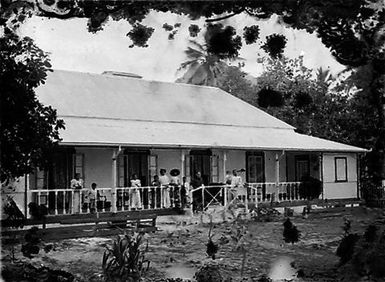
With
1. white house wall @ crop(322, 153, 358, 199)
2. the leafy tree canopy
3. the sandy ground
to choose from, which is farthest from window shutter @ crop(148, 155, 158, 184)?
the leafy tree canopy

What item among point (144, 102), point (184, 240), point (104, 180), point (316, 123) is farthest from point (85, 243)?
point (316, 123)

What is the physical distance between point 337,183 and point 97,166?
29.2 ft

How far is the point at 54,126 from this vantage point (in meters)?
6.08

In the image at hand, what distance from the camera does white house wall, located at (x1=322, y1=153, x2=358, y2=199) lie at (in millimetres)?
20328

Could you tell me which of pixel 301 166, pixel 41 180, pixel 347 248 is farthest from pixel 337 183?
pixel 347 248

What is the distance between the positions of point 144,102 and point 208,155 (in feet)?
8.97

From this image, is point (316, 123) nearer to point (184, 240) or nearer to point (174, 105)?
point (174, 105)

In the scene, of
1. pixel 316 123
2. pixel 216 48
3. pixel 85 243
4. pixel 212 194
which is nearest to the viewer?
pixel 216 48

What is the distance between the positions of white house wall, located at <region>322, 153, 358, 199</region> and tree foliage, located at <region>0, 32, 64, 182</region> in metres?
15.8

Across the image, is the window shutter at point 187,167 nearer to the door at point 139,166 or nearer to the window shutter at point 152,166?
the window shutter at point 152,166

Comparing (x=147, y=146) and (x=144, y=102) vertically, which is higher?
(x=144, y=102)

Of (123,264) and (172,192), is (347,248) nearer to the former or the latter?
(123,264)

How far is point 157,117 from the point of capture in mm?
18250

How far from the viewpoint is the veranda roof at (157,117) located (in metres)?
16.0
